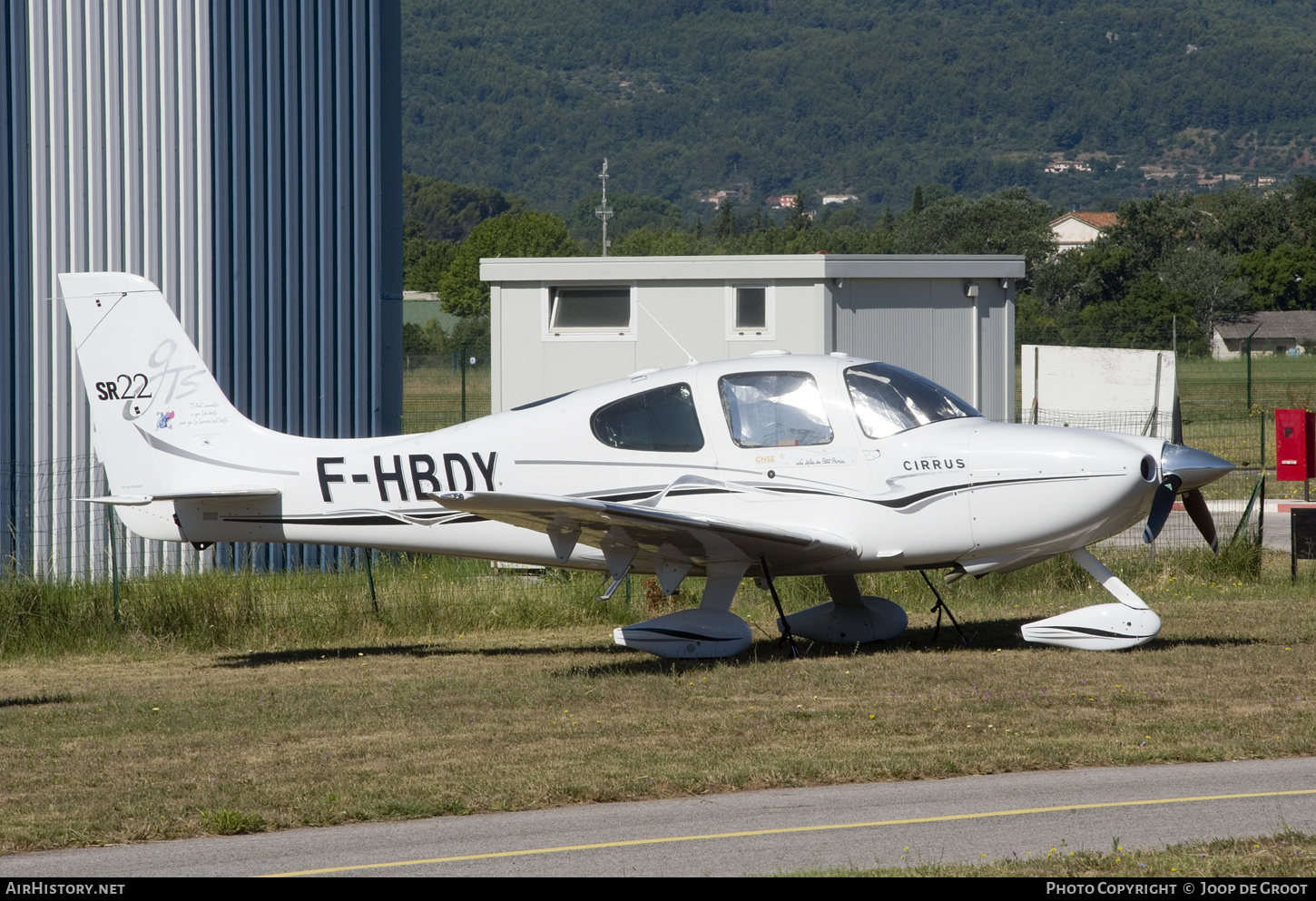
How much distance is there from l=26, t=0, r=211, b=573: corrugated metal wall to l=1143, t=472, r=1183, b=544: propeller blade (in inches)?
366

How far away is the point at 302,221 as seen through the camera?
51.5 ft

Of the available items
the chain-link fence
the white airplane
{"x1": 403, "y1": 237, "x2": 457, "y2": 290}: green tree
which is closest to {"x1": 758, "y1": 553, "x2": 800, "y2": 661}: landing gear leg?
the white airplane

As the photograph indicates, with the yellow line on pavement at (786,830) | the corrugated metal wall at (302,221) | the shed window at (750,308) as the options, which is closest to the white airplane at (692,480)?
the yellow line on pavement at (786,830)

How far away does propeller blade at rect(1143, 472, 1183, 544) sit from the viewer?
945cm

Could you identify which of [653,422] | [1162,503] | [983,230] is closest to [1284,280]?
[983,230]

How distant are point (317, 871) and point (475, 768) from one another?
5.56ft

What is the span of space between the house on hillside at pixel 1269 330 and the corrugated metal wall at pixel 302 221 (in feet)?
191

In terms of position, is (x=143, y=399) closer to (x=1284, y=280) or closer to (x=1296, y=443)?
(x=1296, y=443)

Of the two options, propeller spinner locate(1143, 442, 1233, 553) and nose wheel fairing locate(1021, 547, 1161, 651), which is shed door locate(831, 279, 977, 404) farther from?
propeller spinner locate(1143, 442, 1233, 553)

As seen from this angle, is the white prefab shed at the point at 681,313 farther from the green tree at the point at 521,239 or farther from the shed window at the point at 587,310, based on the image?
the green tree at the point at 521,239

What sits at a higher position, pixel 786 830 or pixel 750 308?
pixel 750 308

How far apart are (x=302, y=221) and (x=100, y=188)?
210 centimetres
